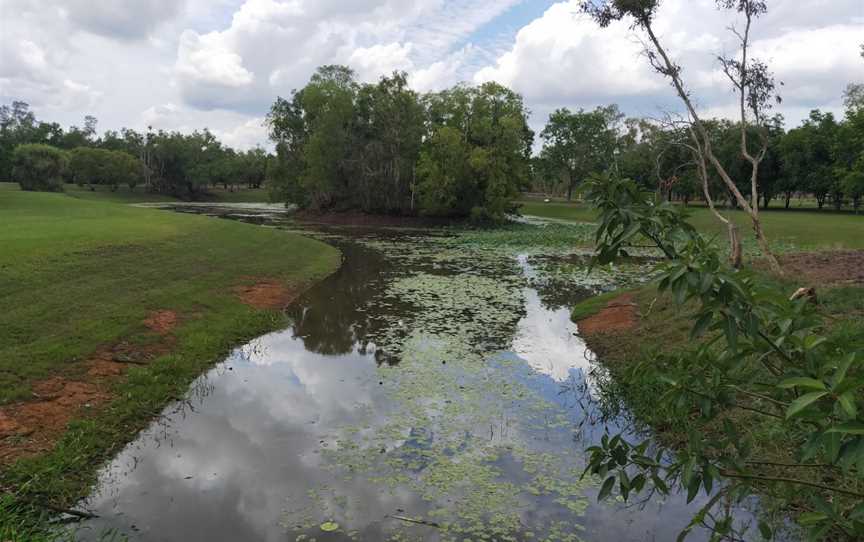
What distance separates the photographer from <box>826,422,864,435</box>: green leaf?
6.24ft

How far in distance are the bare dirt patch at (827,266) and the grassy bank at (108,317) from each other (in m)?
14.8

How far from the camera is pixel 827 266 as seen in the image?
51.6 ft

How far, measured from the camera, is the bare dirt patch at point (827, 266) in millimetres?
13523

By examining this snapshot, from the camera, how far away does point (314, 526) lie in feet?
20.1

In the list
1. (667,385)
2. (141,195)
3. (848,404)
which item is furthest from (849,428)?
(141,195)

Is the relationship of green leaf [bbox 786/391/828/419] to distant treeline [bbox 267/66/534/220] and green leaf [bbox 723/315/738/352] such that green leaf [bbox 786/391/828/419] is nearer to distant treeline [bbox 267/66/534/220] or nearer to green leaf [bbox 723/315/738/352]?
green leaf [bbox 723/315/738/352]

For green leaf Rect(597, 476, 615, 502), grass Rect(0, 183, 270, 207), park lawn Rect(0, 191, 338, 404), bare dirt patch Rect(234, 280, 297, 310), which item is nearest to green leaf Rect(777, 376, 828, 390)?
green leaf Rect(597, 476, 615, 502)

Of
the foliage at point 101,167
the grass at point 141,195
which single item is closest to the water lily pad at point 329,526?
the grass at point 141,195

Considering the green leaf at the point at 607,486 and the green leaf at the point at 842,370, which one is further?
the green leaf at the point at 607,486

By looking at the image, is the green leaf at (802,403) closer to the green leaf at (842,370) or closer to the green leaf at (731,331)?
the green leaf at (842,370)

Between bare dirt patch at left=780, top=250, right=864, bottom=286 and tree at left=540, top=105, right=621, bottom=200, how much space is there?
67.6 meters

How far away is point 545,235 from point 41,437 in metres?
38.4

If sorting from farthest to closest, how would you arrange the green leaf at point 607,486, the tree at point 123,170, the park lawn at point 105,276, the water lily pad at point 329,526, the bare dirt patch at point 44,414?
the tree at point 123,170 < the park lawn at point 105,276 < the bare dirt patch at point 44,414 < the water lily pad at point 329,526 < the green leaf at point 607,486

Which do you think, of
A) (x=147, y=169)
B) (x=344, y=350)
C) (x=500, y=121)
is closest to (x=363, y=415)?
(x=344, y=350)
